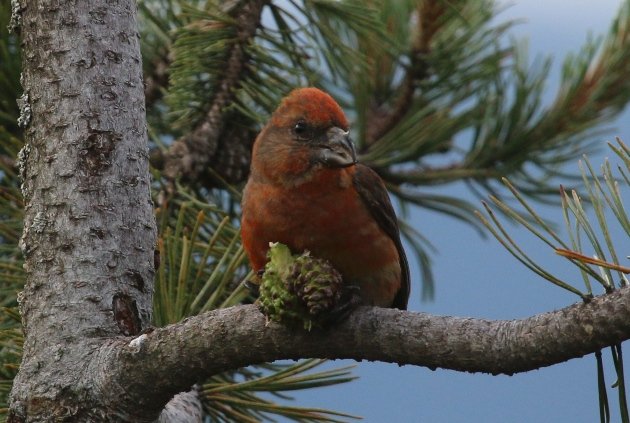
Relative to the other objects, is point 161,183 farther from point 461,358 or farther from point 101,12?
point 461,358

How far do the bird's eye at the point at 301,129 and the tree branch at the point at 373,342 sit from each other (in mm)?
935

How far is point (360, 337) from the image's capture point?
186cm

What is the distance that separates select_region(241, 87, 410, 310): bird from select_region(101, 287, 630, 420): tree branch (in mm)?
577

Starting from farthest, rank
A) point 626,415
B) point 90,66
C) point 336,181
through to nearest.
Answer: point 336,181
point 90,66
point 626,415

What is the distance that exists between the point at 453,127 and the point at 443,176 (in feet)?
0.70

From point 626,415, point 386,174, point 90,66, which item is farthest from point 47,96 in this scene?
point 386,174

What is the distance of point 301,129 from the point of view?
281 cm

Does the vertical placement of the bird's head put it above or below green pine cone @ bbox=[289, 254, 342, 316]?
above

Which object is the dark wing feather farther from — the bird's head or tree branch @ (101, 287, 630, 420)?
tree branch @ (101, 287, 630, 420)

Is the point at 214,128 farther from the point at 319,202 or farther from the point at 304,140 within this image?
the point at 319,202

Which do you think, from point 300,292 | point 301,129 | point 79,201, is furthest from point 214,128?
point 300,292

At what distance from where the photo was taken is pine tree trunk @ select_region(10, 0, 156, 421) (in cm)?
211

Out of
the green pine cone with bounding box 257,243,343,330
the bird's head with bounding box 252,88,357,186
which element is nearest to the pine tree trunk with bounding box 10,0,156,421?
the green pine cone with bounding box 257,243,343,330

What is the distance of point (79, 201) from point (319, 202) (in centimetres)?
69
